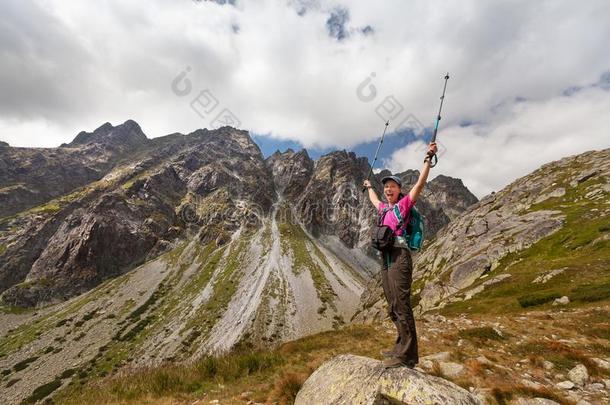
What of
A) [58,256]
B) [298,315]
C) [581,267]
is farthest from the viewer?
[58,256]

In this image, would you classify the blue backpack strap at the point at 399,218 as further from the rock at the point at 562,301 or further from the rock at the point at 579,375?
the rock at the point at 562,301

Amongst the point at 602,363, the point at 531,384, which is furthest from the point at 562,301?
the point at 531,384

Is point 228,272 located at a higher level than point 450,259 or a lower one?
higher

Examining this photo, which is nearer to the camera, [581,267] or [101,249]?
[581,267]

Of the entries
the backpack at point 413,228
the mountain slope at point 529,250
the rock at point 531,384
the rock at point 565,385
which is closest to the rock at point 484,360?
the rock at point 531,384

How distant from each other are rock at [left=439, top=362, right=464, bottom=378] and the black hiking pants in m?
4.68

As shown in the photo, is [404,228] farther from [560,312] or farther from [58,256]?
[58,256]

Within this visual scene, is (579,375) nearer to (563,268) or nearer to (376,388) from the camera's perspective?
(376,388)

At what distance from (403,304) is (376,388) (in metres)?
1.88

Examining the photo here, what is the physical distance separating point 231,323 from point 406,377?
117425 mm

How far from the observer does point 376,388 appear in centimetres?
703

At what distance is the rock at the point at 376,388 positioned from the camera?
269 inches

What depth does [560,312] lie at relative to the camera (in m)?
24.9

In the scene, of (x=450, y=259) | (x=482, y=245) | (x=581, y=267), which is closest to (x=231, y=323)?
(x=450, y=259)
